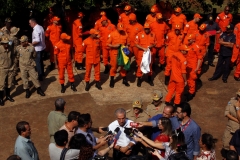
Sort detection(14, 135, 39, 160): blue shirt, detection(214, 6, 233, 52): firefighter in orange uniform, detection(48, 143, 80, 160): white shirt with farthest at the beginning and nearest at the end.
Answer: detection(214, 6, 233, 52): firefighter in orange uniform
detection(14, 135, 39, 160): blue shirt
detection(48, 143, 80, 160): white shirt

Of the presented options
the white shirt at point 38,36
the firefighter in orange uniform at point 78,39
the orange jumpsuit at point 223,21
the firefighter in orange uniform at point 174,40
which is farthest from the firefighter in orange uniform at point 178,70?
the orange jumpsuit at point 223,21

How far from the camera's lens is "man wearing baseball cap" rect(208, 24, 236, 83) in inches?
445

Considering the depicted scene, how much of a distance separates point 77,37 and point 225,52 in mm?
4759

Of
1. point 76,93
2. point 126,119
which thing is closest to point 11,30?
point 76,93

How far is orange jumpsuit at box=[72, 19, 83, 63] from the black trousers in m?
4.32

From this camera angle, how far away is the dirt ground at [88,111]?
886 centimetres

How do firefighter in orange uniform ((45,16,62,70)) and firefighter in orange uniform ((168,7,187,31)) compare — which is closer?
firefighter in orange uniform ((45,16,62,70))

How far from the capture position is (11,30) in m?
11.1

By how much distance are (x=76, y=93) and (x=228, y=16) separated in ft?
20.7

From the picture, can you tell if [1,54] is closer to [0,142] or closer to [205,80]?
[0,142]

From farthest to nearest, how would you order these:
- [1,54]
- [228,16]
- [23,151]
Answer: [228,16], [1,54], [23,151]

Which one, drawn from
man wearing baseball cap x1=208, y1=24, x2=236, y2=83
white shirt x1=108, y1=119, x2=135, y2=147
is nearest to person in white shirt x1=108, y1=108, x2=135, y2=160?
white shirt x1=108, y1=119, x2=135, y2=147

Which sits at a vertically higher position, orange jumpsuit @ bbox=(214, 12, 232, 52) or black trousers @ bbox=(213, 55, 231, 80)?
orange jumpsuit @ bbox=(214, 12, 232, 52)

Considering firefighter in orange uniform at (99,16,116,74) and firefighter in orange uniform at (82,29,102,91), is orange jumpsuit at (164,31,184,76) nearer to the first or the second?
firefighter in orange uniform at (99,16,116,74)
